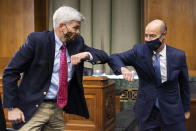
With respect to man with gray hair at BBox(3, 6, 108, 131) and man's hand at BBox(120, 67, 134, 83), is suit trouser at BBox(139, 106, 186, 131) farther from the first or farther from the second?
man with gray hair at BBox(3, 6, 108, 131)

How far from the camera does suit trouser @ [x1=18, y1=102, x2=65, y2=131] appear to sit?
2.27 meters

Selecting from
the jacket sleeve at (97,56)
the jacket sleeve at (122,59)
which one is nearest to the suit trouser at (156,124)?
the jacket sleeve at (122,59)

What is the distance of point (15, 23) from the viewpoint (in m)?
6.88

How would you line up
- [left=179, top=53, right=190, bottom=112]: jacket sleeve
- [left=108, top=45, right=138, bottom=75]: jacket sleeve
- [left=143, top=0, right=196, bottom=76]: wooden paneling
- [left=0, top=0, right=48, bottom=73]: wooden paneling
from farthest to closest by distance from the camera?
[left=0, top=0, right=48, bottom=73]: wooden paneling < [left=143, top=0, right=196, bottom=76]: wooden paneling < [left=179, top=53, right=190, bottom=112]: jacket sleeve < [left=108, top=45, right=138, bottom=75]: jacket sleeve

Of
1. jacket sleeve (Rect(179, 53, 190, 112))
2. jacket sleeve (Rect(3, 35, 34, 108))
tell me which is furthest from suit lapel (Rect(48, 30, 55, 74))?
jacket sleeve (Rect(179, 53, 190, 112))

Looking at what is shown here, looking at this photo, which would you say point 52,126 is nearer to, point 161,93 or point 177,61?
point 161,93

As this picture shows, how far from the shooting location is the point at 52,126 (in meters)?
2.43

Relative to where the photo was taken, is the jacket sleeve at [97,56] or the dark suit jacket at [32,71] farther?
the jacket sleeve at [97,56]

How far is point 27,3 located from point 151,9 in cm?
269

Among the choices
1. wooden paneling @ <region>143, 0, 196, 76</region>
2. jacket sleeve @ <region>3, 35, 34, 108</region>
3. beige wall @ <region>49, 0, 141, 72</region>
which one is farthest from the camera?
beige wall @ <region>49, 0, 141, 72</region>

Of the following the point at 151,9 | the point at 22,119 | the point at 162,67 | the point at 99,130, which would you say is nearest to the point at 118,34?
the point at 151,9

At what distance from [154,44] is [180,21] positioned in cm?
390

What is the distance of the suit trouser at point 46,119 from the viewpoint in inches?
89.2

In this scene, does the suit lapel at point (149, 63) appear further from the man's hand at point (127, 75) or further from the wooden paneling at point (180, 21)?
the wooden paneling at point (180, 21)
